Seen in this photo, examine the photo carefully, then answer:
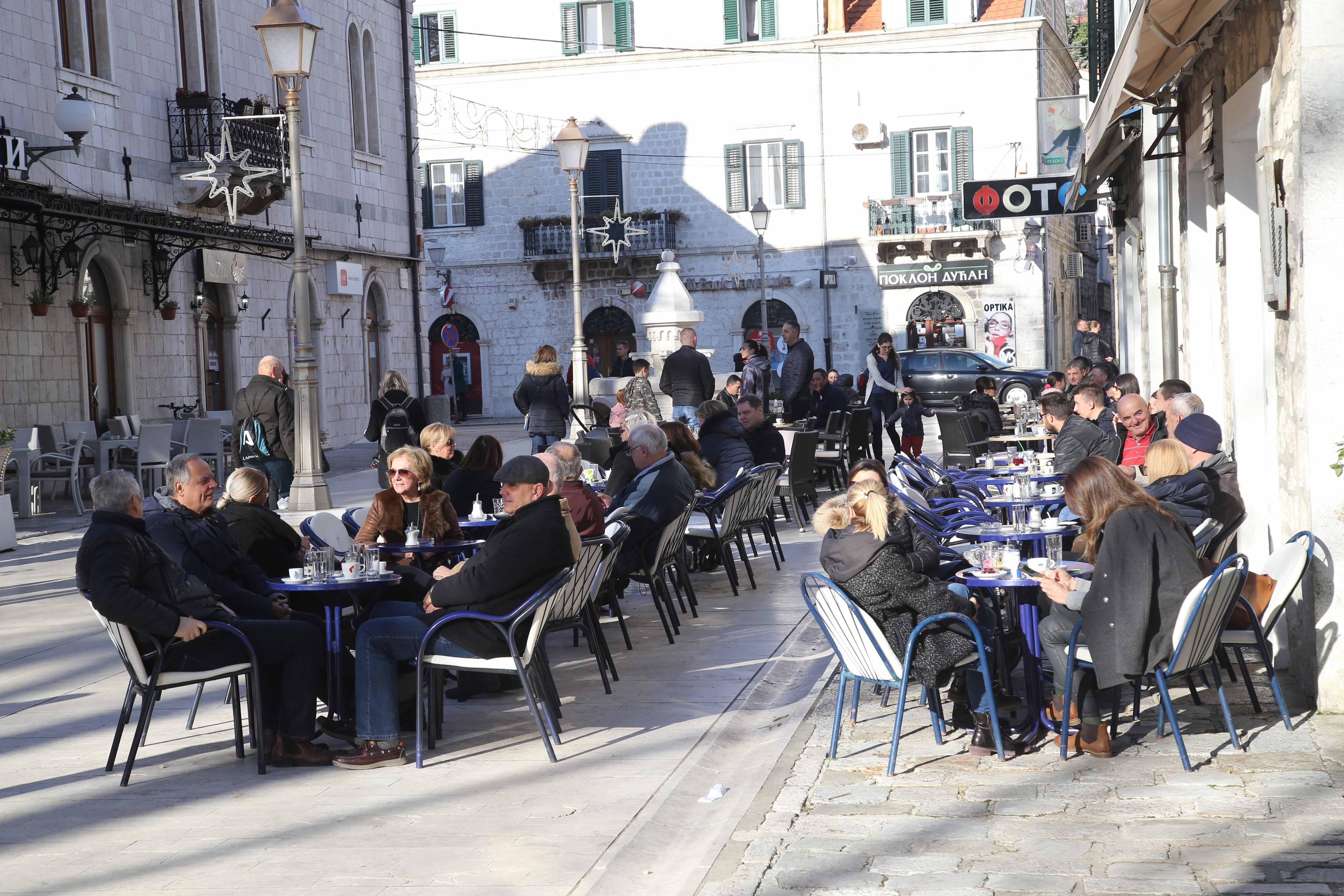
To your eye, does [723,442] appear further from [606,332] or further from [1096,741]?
[606,332]

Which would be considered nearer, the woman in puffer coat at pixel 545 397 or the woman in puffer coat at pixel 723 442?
the woman in puffer coat at pixel 723 442

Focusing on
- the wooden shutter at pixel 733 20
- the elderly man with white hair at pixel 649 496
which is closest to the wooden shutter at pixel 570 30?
the wooden shutter at pixel 733 20

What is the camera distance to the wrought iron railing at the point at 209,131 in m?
19.8

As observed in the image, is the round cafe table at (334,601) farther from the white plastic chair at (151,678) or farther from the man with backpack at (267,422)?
the man with backpack at (267,422)

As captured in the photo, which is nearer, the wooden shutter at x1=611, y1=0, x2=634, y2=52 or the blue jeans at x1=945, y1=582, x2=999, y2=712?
the blue jeans at x1=945, y1=582, x2=999, y2=712

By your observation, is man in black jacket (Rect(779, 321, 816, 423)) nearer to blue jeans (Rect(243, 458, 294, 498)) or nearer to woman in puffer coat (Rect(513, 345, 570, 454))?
woman in puffer coat (Rect(513, 345, 570, 454))

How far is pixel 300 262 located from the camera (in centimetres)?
1296

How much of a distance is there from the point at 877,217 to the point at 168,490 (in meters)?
29.0

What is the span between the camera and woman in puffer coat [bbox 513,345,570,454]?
14.8 metres

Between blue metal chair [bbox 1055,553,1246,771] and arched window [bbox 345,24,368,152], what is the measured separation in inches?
874

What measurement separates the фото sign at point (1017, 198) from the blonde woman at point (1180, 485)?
23.1ft

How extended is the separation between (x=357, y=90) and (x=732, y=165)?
457 inches

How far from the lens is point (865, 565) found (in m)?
5.45

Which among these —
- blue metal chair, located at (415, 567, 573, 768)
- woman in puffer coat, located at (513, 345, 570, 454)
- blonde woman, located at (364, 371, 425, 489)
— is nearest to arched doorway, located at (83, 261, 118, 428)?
blonde woman, located at (364, 371, 425, 489)
